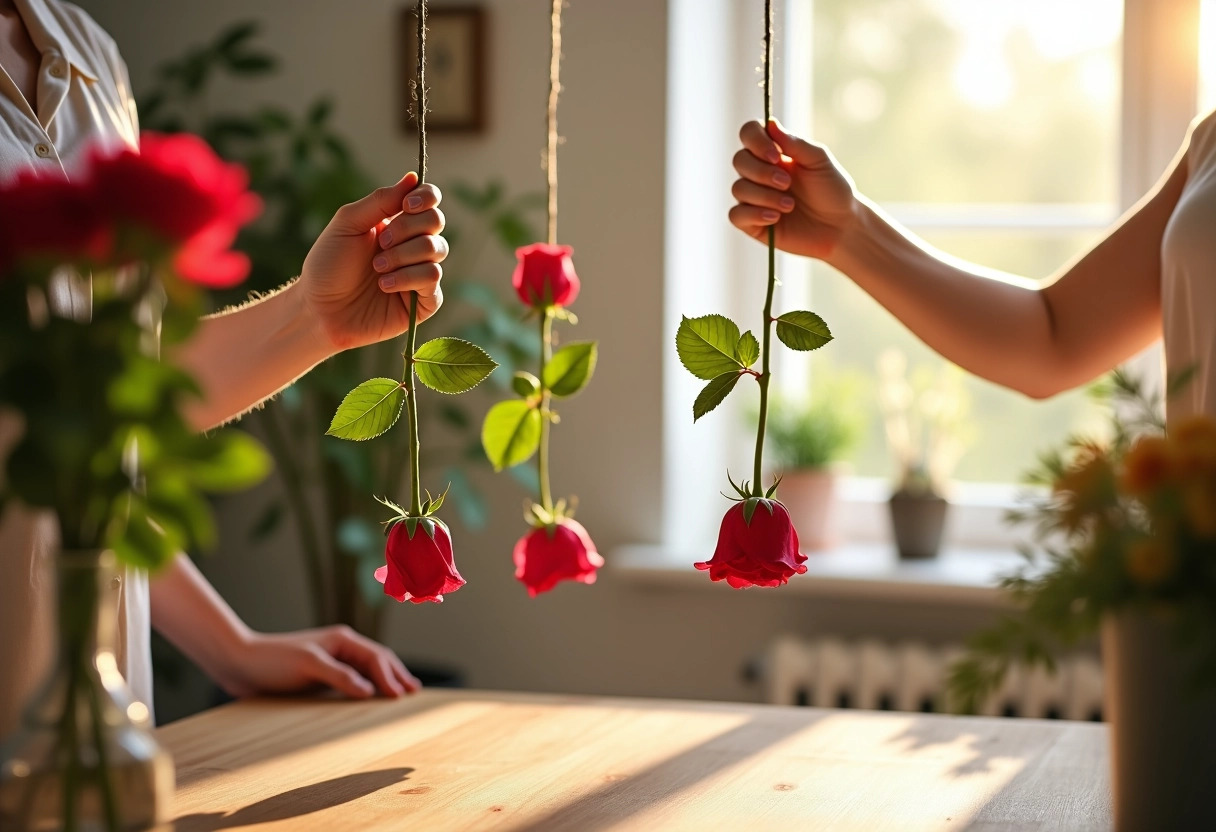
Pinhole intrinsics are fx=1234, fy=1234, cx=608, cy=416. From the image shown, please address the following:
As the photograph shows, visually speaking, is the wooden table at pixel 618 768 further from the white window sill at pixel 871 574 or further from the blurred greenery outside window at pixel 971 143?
the blurred greenery outside window at pixel 971 143

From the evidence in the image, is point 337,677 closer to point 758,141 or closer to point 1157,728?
point 758,141

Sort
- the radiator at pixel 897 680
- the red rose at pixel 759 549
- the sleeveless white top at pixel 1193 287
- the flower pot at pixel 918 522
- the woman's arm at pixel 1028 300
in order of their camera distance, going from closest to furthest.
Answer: the red rose at pixel 759 549 → the sleeveless white top at pixel 1193 287 → the woman's arm at pixel 1028 300 → the radiator at pixel 897 680 → the flower pot at pixel 918 522

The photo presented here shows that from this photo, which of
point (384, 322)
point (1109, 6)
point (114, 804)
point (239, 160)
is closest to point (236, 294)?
point (239, 160)

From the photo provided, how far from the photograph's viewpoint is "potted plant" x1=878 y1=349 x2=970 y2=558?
7.49 feet

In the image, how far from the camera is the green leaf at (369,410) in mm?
900

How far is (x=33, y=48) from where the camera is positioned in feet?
4.00

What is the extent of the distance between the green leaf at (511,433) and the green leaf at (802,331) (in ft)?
0.61

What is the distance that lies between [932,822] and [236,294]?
1.87 meters

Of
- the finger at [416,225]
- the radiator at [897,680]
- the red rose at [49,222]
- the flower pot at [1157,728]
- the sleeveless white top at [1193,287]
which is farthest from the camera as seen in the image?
the radiator at [897,680]

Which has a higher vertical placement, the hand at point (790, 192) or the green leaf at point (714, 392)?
the hand at point (790, 192)

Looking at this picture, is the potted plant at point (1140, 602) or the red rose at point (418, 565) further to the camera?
the red rose at point (418, 565)

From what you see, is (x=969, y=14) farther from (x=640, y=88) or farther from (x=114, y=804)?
(x=114, y=804)

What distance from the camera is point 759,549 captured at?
32.7 inches

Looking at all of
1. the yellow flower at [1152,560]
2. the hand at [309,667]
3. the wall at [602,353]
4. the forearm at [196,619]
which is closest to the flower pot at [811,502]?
the wall at [602,353]
